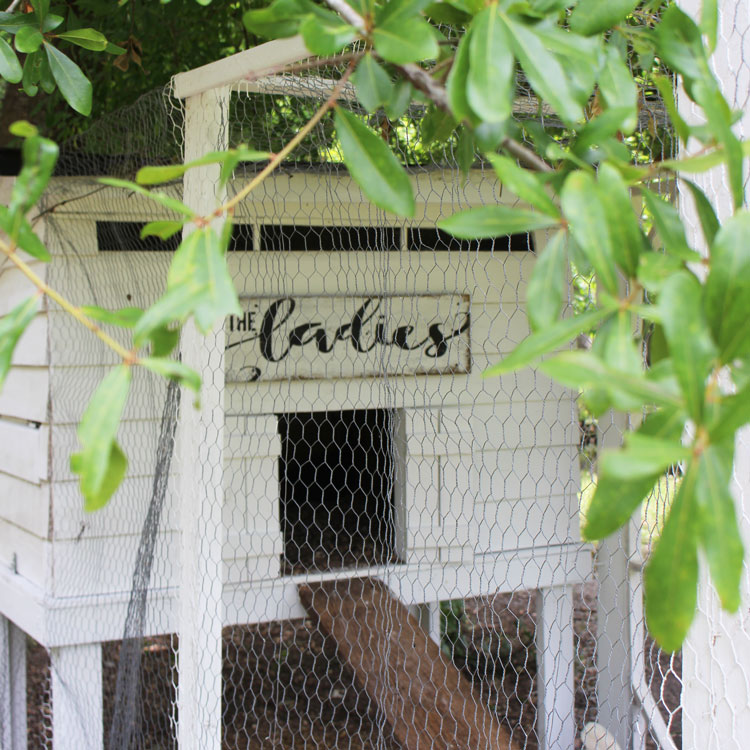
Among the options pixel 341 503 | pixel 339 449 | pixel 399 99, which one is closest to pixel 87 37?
pixel 399 99

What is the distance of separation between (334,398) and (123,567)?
0.95 m

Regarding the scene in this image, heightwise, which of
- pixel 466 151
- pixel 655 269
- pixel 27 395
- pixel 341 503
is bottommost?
pixel 341 503

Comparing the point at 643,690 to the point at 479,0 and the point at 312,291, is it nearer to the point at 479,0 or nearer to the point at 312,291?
the point at 312,291

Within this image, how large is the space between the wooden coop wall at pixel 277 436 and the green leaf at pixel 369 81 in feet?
5.78

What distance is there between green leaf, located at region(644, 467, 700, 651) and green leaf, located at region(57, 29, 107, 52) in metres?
1.23

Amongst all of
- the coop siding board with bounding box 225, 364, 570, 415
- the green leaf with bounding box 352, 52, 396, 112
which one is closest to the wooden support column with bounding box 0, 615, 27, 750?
the coop siding board with bounding box 225, 364, 570, 415

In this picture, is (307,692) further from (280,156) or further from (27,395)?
(280,156)

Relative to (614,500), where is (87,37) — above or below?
above

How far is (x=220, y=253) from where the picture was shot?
1.89ft

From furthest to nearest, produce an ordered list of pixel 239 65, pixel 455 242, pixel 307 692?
pixel 307 692 → pixel 455 242 → pixel 239 65

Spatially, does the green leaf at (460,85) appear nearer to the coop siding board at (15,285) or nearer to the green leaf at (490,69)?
the green leaf at (490,69)

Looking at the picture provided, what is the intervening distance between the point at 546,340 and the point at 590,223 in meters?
0.09

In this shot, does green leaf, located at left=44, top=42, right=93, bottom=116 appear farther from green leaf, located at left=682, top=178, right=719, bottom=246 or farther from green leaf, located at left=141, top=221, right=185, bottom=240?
green leaf, located at left=682, top=178, right=719, bottom=246

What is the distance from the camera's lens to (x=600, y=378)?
455 millimetres
